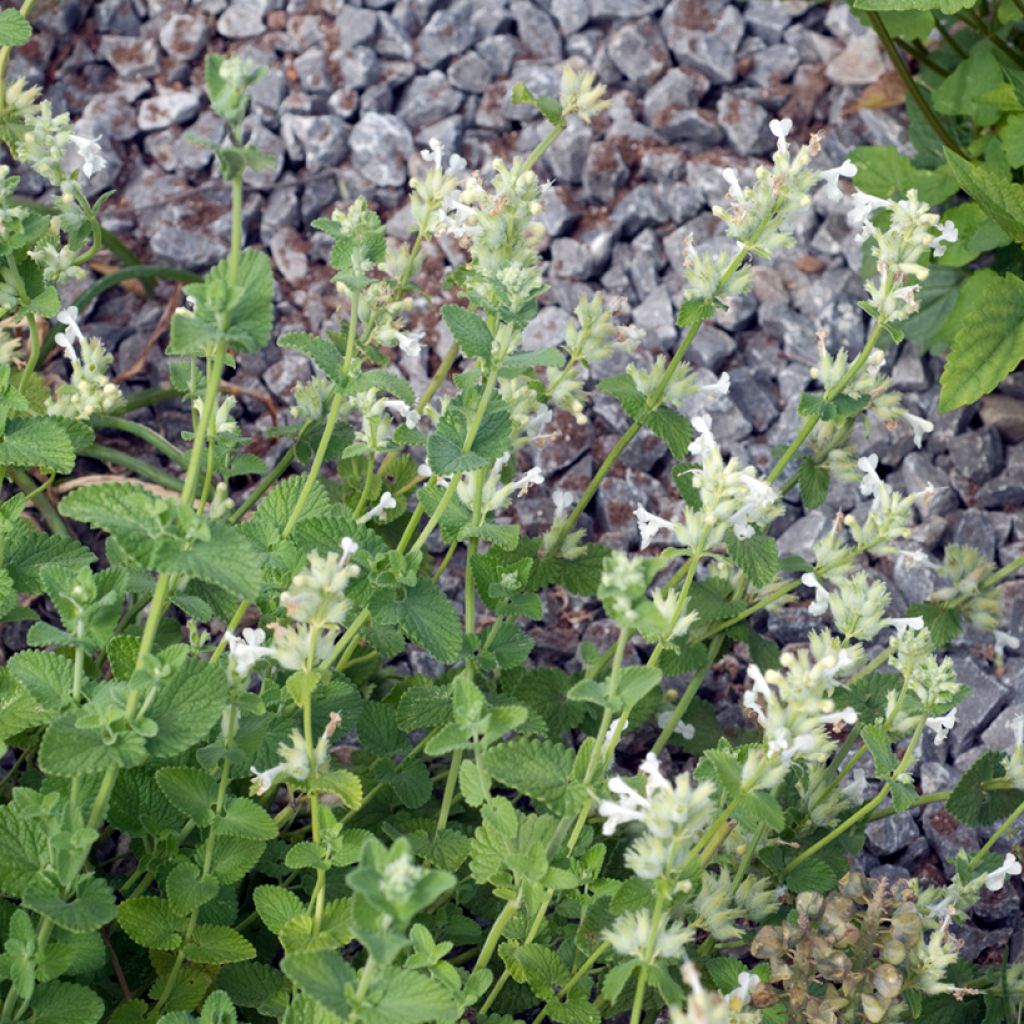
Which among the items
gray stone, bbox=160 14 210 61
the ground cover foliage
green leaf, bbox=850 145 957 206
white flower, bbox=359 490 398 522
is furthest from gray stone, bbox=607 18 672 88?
white flower, bbox=359 490 398 522

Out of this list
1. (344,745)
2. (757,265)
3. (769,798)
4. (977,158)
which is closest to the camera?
(769,798)

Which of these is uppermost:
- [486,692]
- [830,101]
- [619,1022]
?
[830,101]

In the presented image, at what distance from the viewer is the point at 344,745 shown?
7.79 feet

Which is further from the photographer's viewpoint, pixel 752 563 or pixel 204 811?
pixel 752 563

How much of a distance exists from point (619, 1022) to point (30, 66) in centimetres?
261

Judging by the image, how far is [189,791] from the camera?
160 centimetres

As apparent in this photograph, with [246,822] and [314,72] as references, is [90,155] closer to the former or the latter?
[246,822]

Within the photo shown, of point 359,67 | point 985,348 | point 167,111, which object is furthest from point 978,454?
point 167,111

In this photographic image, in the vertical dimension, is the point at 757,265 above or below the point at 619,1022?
above

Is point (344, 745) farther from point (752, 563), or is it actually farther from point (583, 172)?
point (583, 172)

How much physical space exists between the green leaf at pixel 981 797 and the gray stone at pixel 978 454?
3.39 feet

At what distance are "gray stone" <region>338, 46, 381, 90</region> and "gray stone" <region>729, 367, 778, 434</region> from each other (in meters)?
1.16

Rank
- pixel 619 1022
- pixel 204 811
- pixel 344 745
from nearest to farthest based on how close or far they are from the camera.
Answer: pixel 204 811 < pixel 619 1022 < pixel 344 745

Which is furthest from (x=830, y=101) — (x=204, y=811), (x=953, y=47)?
(x=204, y=811)
